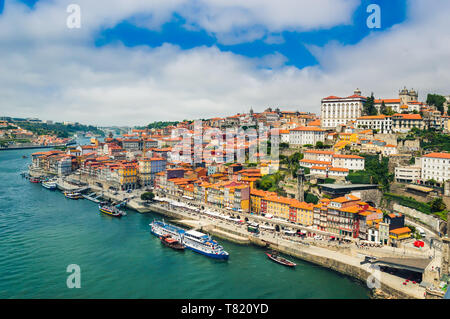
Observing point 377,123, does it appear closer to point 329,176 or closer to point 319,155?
point 319,155

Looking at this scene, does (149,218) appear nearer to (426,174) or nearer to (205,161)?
(205,161)

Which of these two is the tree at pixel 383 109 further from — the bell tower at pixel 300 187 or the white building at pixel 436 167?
the bell tower at pixel 300 187

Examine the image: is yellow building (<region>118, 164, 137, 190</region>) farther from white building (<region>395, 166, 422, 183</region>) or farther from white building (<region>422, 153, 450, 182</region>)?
white building (<region>422, 153, 450, 182</region>)

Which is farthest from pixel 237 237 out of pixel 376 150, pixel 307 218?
pixel 376 150

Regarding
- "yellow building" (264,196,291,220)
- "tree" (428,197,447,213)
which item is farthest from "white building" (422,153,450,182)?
"yellow building" (264,196,291,220)

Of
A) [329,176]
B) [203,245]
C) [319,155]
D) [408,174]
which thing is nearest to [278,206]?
[329,176]
